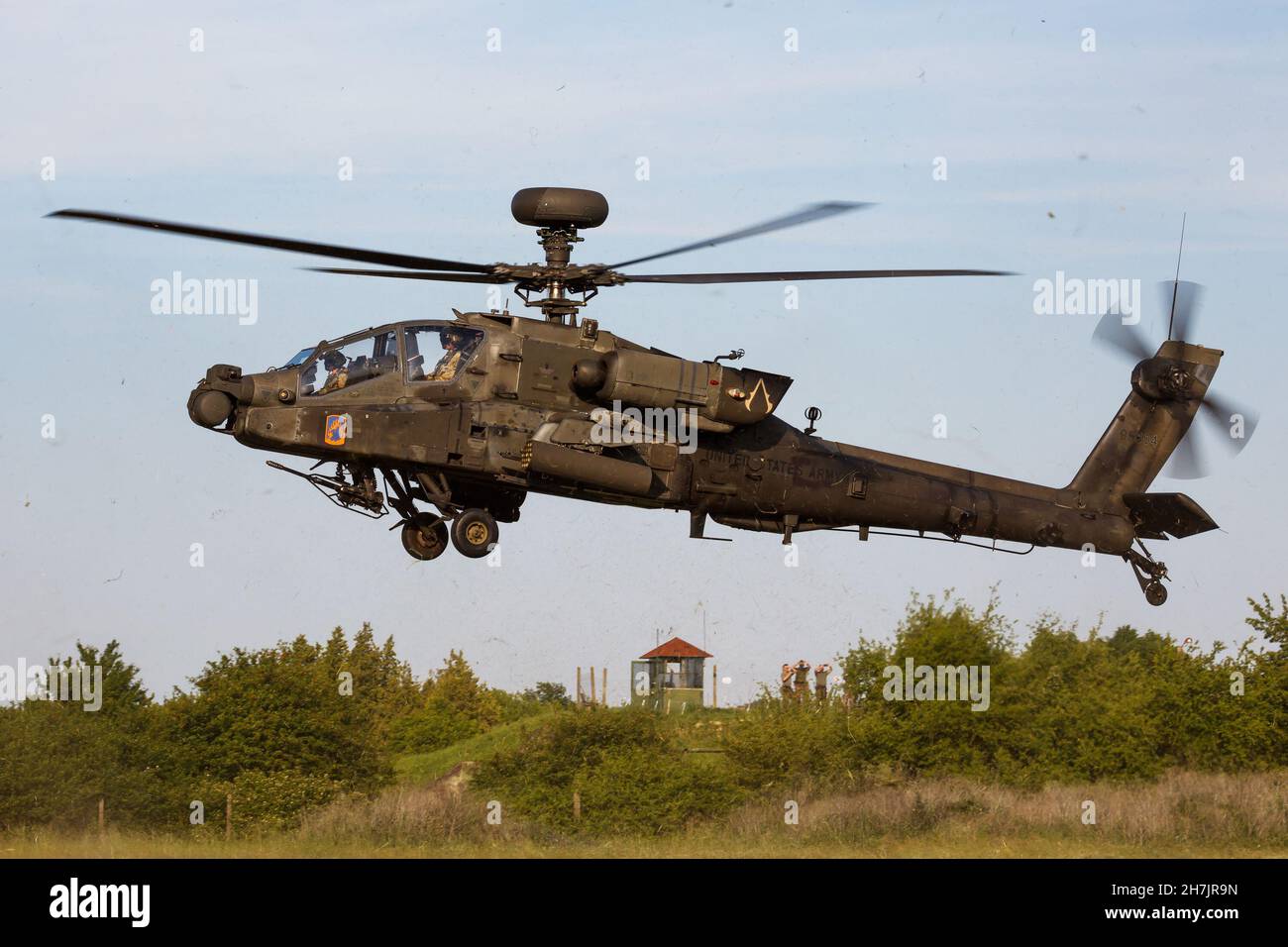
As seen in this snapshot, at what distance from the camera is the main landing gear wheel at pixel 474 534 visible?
19.7 meters

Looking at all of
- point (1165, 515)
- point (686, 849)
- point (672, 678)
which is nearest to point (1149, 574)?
point (1165, 515)

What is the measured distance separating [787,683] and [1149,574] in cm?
1313

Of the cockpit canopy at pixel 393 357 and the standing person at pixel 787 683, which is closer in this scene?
the cockpit canopy at pixel 393 357

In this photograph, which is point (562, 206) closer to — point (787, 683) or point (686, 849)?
point (686, 849)

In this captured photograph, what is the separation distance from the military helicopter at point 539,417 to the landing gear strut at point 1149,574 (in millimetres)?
3967

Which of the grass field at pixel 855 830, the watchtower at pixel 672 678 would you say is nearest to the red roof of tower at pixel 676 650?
the watchtower at pixel 672 678

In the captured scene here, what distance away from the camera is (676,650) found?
145 feet

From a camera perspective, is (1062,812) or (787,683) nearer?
Answer: (1062,812)

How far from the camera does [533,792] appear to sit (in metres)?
33.5

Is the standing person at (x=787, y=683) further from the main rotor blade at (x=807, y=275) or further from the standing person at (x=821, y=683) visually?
the main rotor blade at (x=807, y=275)

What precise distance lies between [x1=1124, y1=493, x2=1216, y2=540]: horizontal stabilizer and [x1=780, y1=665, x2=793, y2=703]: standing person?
12.5m

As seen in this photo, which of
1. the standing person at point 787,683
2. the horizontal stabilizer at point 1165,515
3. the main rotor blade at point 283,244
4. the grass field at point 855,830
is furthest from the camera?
the standing person at point 787,683

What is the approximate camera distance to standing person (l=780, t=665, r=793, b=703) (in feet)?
115
